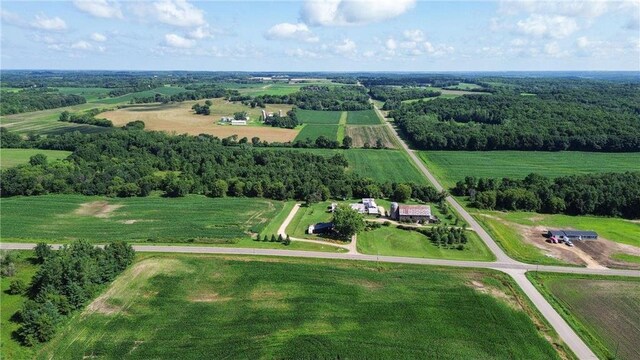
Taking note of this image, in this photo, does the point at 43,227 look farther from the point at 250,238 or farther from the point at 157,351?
the point at 157,351

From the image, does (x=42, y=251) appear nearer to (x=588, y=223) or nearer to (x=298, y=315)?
(x=298, y=315)

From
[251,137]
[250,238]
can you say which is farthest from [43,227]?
[251,137]

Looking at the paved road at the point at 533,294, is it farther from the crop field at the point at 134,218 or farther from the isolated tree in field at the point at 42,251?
the isolated tree in field at the point at 42,251

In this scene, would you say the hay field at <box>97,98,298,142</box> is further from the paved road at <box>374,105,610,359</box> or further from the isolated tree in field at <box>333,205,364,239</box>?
the paved road at <box>374,105,610,359</box>

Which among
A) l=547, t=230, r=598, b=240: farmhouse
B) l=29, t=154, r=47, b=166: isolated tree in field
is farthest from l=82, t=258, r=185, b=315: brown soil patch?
l=29, t=154, r=47, b=166: isolated tree in field

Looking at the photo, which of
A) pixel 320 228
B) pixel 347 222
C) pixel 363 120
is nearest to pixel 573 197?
pixel 347 222

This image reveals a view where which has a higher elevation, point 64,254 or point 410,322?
point 64,254

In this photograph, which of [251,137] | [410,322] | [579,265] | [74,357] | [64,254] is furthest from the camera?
[251,137]
